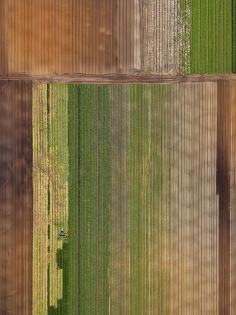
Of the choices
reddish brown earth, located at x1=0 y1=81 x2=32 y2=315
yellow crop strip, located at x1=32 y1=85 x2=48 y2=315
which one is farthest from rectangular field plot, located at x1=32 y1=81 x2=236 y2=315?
reddish brown earth, located at x1=0 y1=81 x2=32 y2=315

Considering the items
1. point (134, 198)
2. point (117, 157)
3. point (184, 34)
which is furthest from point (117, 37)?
point (134, 198)

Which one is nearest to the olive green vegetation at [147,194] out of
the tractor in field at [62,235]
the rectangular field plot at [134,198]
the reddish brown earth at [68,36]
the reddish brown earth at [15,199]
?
the rectangular field plot at [134,198]

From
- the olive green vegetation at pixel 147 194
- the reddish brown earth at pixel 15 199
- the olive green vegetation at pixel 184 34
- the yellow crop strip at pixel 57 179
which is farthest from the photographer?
the olive green vegetation at pixel 184 34

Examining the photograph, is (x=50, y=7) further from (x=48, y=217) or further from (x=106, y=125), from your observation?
(x=48, y=217)

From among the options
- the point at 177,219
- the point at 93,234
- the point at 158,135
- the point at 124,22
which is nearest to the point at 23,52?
the point at 124,22

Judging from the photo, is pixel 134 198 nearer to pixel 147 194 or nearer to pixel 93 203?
pixel 147 194

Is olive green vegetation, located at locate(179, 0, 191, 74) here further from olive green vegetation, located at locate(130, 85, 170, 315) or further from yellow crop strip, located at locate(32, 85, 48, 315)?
yellow crop strip, located at locate(32, 85, 48, 315)

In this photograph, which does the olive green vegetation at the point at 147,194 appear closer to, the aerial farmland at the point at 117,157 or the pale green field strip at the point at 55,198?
the aerial farmland at the point at 117,157
